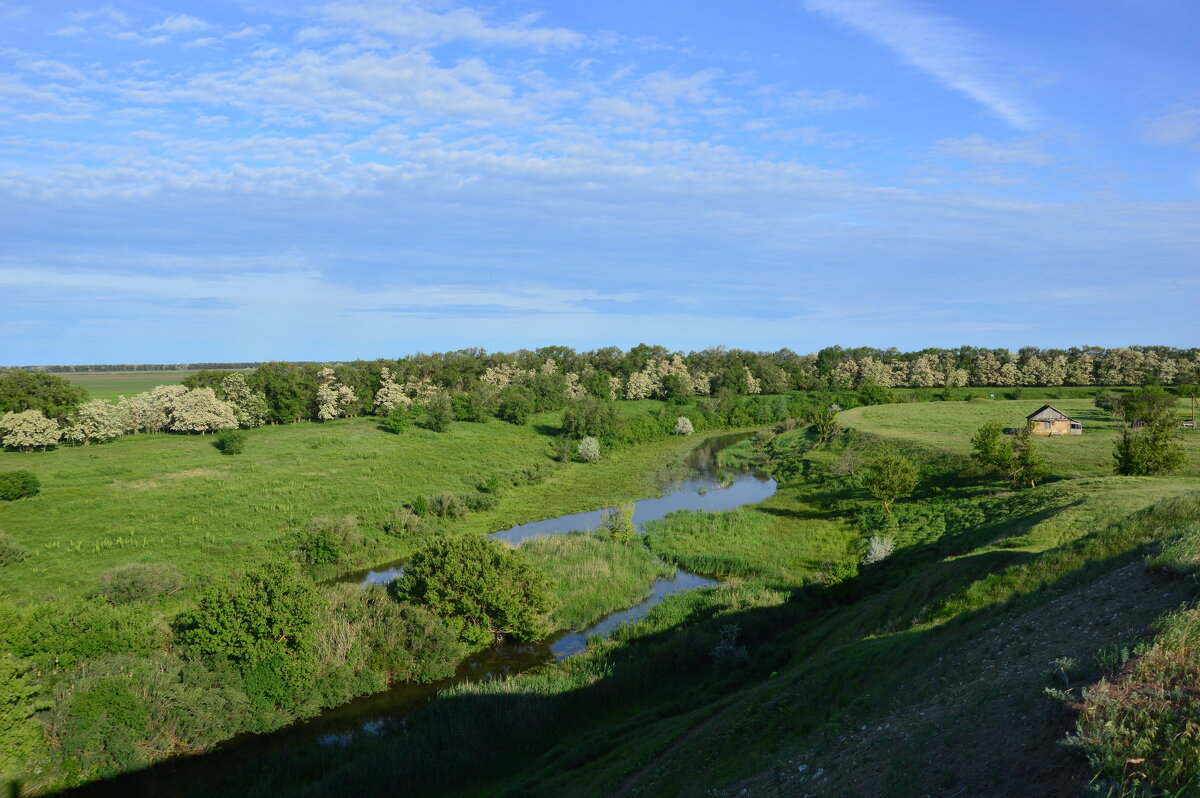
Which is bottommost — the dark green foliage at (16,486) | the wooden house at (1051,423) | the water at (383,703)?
the water at (383,703)

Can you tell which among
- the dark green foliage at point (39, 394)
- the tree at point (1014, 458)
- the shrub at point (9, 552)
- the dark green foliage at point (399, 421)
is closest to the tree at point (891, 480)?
the tree at point (1014, 458)

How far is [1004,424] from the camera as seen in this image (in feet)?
232

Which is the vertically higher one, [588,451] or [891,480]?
[891,480]

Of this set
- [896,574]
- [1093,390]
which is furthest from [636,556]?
[1093,390]

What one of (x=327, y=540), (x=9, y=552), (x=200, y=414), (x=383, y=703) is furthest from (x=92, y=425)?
(x=383, y=703)

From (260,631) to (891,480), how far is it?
37.1 metres

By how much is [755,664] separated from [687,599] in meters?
8.39

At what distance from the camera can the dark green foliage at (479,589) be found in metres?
25.8

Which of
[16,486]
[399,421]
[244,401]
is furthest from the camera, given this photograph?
[399,421]

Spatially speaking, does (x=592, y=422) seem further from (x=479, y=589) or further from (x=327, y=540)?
(x=479, y=589)

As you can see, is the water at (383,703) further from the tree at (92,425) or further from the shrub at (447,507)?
the tree at (92,425)

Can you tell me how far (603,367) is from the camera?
5192 inches

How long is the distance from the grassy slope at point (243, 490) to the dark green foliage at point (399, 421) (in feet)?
4.64

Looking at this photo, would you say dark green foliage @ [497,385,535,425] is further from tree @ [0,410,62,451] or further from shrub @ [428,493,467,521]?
tree @ [0,410,62,451]
